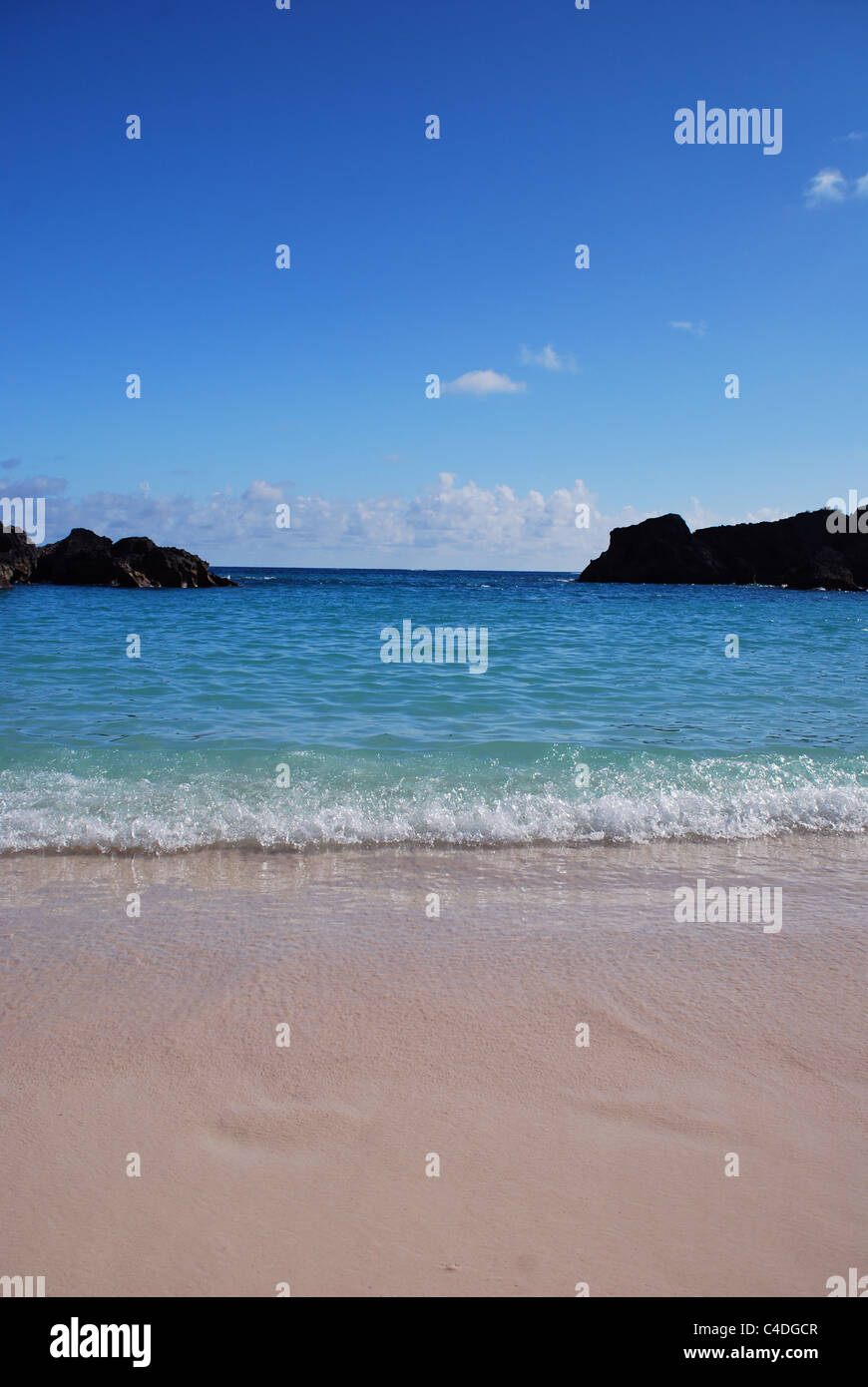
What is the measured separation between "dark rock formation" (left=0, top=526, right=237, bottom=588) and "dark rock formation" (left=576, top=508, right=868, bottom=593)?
40.5m

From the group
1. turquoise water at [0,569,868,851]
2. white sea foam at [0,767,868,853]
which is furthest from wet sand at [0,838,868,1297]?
turquoise water at [0,569,868,851]

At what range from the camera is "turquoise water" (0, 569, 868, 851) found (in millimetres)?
6371

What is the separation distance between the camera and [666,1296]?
2.19 m

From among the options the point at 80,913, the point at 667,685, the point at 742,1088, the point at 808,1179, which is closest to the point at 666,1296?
the point at 808,1179

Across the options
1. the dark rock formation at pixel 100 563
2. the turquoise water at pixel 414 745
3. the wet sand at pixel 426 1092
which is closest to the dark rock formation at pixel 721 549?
the dark rock formation at pixel 100 563

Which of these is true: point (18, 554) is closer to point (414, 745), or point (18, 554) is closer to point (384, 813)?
point (414, 745)

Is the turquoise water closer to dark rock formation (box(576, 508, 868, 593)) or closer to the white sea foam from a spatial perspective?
the white sea foam

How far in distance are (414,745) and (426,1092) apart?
214 inches

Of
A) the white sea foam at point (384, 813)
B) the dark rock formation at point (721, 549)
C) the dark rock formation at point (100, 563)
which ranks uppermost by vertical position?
the dark rock formation at point (721, 549)

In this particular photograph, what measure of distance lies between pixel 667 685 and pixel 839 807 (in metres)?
5.71

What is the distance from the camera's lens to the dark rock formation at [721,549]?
74.3m

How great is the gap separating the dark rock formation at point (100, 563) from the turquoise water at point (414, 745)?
3490cm

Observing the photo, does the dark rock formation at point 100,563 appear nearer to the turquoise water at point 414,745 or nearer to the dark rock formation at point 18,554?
the dark rock formation at point 18,554
